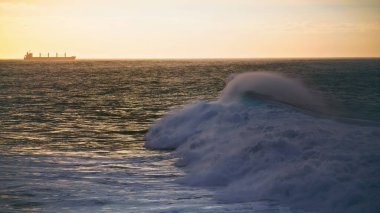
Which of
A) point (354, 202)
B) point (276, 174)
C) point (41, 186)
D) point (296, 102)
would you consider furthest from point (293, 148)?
point (296, 102)

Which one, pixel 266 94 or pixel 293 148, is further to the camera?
pixel 266 94

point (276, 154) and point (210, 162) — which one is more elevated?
point (276, 154)

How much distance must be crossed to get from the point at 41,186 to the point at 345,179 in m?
6.85

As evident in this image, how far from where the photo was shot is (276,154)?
11.6 m

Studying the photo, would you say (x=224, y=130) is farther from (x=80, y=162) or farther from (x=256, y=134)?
(x=80, y=162)

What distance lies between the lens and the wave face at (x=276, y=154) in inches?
359

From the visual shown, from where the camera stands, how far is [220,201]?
31.3 ft

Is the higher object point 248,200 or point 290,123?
point 290,123

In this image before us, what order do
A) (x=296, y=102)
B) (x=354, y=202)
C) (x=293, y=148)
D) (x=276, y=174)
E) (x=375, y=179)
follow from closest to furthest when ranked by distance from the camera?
1. (x=354, y=202)
2. (x=375, y=179)
3. (x=276, y=174)
4. (x=293, y=148)
5. (x=296, y=102)

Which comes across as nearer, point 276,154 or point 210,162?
point 276,154

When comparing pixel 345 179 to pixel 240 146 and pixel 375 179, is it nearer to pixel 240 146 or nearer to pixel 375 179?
pixel 375 179

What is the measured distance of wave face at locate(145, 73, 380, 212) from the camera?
912 centimetres

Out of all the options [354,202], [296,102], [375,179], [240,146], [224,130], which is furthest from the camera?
[296,102]

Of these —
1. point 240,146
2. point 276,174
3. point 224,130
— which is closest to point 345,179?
point 276,174
